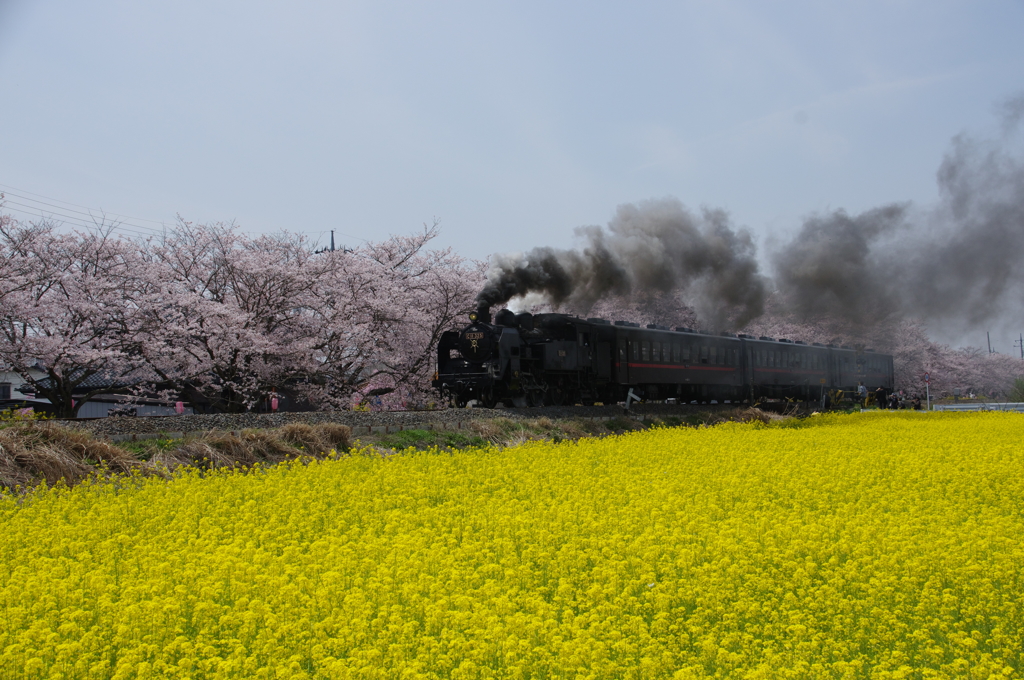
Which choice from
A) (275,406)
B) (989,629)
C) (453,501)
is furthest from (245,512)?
(275,406)

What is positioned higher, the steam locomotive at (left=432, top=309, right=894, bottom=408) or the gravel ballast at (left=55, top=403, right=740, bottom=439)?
the steam locomotive at (left=432, top=309, right=894, bottom=408)

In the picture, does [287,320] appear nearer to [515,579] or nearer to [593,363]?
[593,363]

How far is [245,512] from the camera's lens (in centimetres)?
745

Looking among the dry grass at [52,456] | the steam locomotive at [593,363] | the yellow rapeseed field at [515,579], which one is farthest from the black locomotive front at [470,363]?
the yellow rapeseed field at [515,579]

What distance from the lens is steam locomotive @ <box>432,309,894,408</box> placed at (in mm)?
20188

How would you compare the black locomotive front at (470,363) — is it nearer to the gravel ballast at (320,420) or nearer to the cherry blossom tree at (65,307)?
the gravel ballast at (320,420)

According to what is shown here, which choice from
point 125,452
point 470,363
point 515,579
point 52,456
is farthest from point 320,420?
point 515,579

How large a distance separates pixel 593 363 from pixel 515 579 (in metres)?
17.4

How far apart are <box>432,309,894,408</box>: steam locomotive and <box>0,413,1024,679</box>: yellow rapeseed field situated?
10.8 m

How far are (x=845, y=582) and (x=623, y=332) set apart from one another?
1835cm

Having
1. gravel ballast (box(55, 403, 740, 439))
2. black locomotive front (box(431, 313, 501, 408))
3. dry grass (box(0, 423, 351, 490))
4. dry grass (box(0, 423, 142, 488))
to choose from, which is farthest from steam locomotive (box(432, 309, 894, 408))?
dry grass (box(0, 423, 142, 488))

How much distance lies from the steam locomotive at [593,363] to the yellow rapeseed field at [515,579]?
10786 millimetres

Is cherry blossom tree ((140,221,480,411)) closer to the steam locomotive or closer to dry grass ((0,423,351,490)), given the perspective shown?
the steam locomotive

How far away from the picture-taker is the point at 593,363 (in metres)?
22.5
